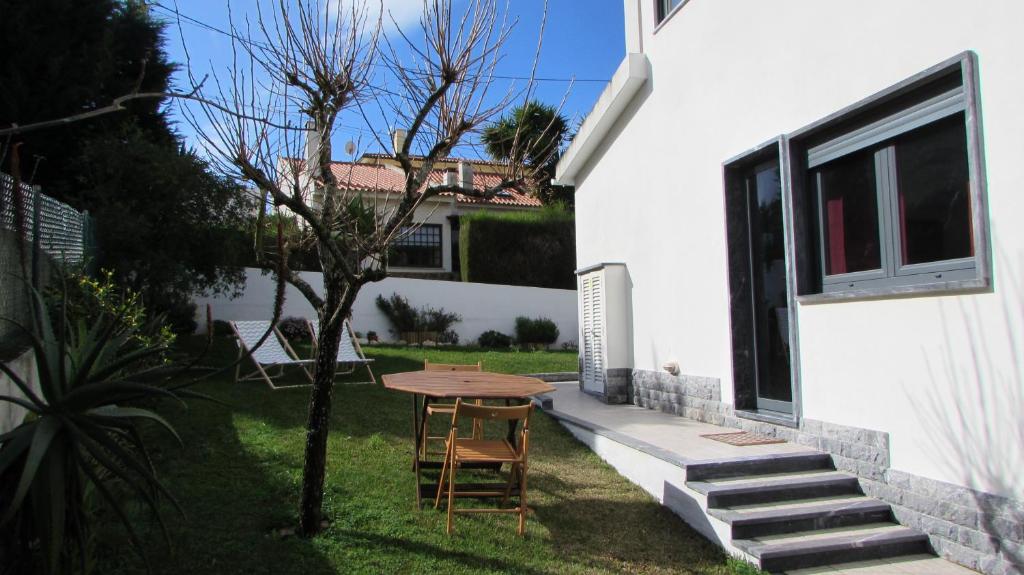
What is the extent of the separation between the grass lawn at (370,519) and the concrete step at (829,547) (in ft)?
0.52

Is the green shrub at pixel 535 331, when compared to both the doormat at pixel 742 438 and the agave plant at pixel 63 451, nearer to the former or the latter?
the doormat at pixel 742 438

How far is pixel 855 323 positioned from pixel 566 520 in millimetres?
2624

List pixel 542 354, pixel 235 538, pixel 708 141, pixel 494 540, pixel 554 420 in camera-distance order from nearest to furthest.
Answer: pixel 235 538 < pixel 494 540 < pixel 708 141 < pixel 554 420 < pixel 542 354

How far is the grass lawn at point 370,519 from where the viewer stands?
4023mm

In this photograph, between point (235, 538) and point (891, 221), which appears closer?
point (235, 538)

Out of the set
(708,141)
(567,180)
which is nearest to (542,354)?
(567,180)

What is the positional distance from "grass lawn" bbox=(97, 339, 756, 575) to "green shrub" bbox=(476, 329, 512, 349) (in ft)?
32.0

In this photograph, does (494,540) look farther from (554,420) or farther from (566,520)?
(554,420)

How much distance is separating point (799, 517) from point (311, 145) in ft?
13.8

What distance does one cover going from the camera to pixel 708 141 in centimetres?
707

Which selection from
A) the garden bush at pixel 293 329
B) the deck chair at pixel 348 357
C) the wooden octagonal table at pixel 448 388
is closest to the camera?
the wooden octagonal table at pixel 448 388

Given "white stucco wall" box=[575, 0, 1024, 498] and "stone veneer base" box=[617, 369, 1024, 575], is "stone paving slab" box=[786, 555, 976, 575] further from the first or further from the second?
"white stucco wall" box=[575, 0, 1024, 498]

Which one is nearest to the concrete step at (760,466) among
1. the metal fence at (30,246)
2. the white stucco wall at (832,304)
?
the white stucco wall at (832,304)

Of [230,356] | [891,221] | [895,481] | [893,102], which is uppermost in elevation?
[893,102]
